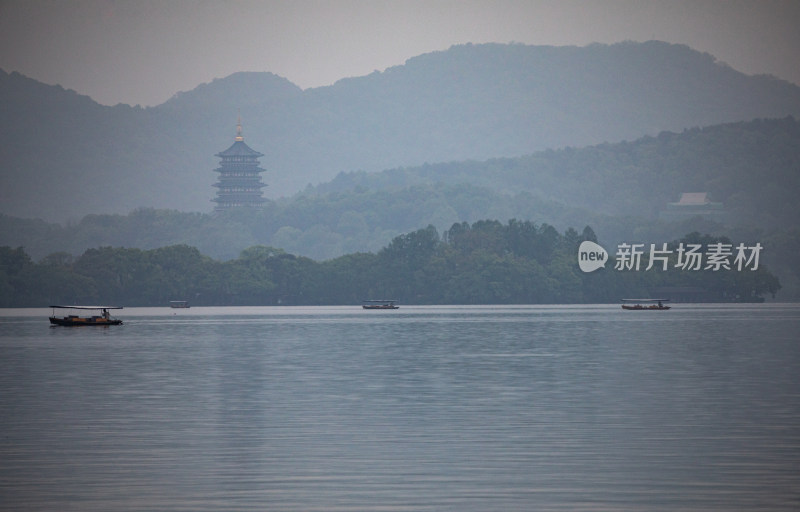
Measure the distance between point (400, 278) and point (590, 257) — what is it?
93.1ft

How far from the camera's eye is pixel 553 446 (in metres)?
24.0

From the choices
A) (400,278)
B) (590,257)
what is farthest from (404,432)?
(590,257)

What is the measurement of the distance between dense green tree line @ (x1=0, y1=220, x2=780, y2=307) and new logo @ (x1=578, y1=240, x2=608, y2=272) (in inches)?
37.6

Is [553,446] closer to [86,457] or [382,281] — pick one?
[86,457]

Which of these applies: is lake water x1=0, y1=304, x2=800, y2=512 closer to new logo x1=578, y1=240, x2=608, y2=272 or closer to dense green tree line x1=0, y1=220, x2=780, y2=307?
dense green tree line x1=0, y1=220, x2=780, y2=307

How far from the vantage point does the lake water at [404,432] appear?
1897cm

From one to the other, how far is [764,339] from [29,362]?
39.7 m

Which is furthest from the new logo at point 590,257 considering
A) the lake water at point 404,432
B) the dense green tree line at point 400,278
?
the lake water at point 404,432

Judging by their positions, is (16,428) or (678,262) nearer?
(16,428)

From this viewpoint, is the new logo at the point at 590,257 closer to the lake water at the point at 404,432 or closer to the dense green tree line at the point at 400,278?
the dense green tree line at the point at 400,278

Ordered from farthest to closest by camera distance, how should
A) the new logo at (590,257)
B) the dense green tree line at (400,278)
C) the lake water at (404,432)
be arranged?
the new logo at (590,257), the dense green tree line at (400,278), the lake water at (404,432)

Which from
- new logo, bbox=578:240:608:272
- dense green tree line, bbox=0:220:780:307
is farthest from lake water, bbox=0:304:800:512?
new logo, bbox=578:240:608:272

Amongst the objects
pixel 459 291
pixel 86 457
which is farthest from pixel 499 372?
pixel 459 291

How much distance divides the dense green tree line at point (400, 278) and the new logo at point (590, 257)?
0.96 metres
